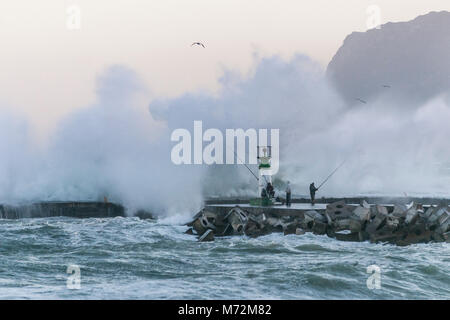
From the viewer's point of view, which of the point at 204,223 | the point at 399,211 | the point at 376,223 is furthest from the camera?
the point at 204,223

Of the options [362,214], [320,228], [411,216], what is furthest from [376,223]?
[320,228]

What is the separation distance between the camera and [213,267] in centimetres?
1400

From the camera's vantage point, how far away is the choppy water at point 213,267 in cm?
1162

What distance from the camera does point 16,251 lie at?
16875 millimetres

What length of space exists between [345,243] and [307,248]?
4.52ft

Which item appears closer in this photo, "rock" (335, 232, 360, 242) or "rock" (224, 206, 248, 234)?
"rock" (335, 232, 360, 242)

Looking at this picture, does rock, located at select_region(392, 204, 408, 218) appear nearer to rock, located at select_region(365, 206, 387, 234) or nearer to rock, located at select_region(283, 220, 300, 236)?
rock, located at select_region(365, 206, 387, 234)

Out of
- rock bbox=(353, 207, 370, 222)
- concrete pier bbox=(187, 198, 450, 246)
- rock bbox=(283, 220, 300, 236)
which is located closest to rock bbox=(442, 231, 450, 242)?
concrete pier bbox=(187, 198, 450, 246)

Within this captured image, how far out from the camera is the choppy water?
38.1 ft

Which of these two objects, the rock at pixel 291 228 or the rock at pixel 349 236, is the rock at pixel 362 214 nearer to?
the rock at pixel 349 236

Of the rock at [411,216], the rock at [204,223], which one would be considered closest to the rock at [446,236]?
the rock at [411,216]

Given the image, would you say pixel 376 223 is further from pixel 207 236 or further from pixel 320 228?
pixel 207 236
